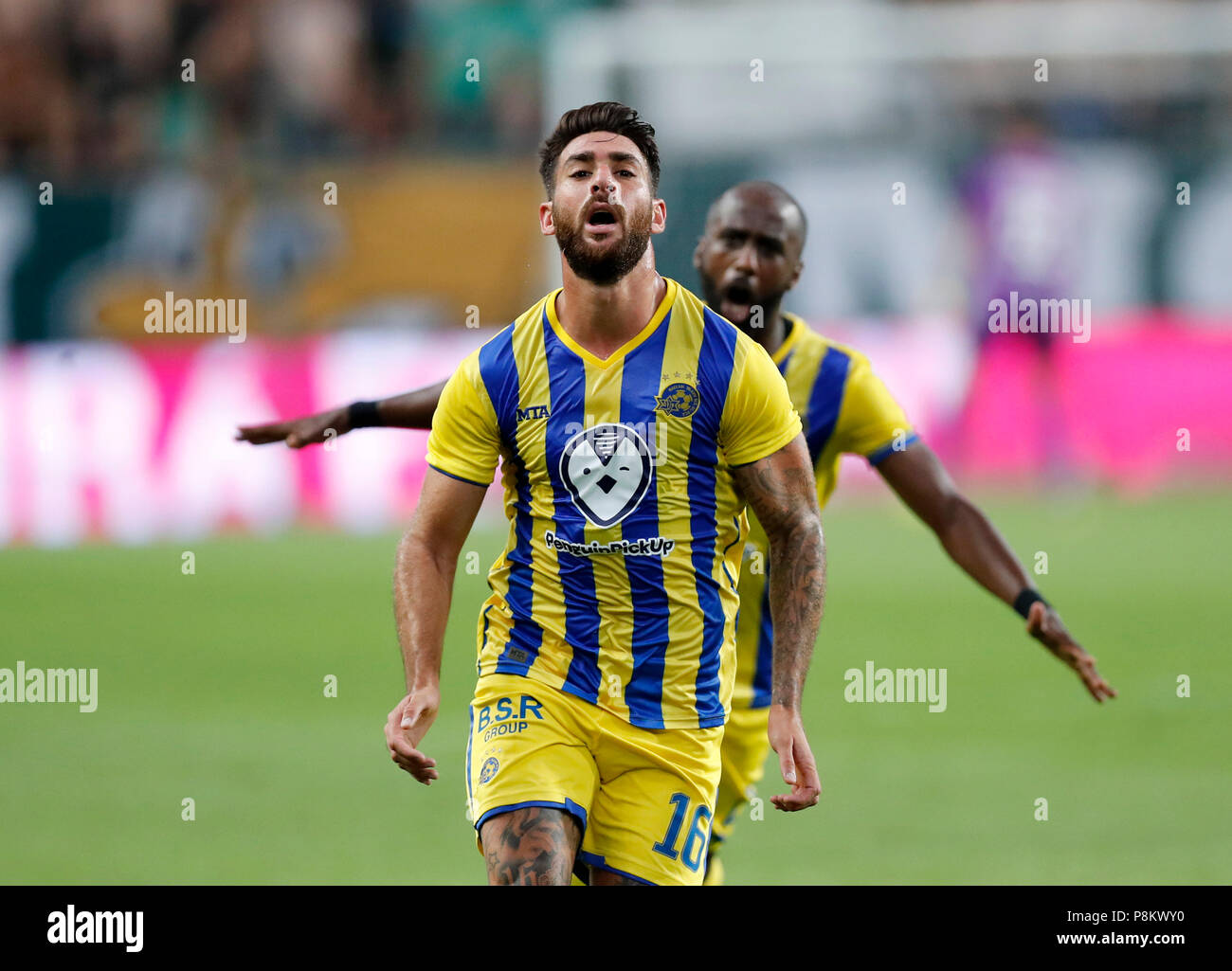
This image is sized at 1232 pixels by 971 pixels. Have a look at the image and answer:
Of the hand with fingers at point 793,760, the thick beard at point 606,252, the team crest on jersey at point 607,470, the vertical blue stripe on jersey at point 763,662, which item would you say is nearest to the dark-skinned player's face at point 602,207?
the thick beard at point 606,252

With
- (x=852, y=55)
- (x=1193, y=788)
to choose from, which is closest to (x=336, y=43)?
(x=852, y=55)

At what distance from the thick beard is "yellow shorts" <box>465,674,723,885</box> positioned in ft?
3.53

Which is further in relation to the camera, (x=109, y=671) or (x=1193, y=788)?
(x=109, y=671)

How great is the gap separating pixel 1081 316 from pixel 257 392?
725 centimetres

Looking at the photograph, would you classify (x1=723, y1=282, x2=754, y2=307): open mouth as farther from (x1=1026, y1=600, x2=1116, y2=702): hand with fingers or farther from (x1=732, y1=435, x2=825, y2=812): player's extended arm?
(x1=1026, y1=600, x2=1116, y2=702): hand with fingers

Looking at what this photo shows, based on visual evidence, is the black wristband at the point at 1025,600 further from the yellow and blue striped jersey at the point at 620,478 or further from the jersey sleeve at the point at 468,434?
the jersey sleeve at the point at 468,434

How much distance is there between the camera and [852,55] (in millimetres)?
17562

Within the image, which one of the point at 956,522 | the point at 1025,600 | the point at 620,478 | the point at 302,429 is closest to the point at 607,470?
the point at 620,478

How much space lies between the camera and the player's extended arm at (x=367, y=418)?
18.1 ft

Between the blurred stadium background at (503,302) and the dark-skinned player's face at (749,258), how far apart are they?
3.55 metres

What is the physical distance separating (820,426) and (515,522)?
4.57 feet

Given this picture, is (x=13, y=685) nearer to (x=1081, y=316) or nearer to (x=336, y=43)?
(x=1081, y=316)

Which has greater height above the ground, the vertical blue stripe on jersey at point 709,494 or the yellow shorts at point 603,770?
the vertical blue stripe on jersey at point 709,494

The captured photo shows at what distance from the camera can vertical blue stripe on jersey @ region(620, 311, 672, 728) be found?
15.3ft
